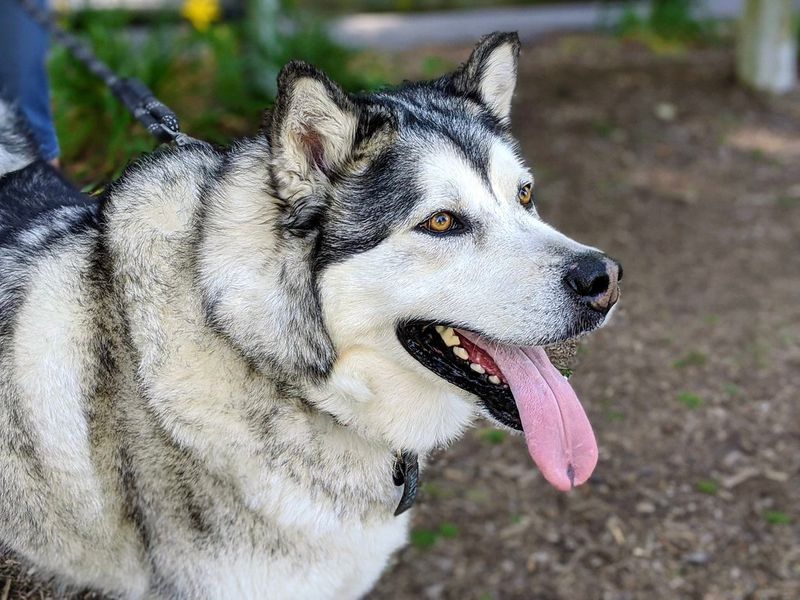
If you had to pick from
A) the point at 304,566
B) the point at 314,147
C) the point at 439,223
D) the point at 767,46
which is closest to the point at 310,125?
the point at 314,147

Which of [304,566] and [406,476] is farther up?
[406,476]

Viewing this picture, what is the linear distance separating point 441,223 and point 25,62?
2782mm

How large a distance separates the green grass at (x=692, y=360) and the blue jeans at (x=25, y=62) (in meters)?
3.52

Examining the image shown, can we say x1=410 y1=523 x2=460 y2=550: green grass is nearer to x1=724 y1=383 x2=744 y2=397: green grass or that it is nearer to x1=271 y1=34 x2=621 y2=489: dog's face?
x1=271 y1=34 x2=621 y2=489: dog's face

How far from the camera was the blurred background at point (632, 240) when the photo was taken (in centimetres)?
389

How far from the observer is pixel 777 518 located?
3.90 m

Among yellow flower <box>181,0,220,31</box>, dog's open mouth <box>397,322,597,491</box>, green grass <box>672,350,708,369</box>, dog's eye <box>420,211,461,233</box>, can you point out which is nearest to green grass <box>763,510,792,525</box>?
green grass <box>672,350,708,369</box>

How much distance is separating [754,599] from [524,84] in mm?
6081

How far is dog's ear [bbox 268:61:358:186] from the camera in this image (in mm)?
2123

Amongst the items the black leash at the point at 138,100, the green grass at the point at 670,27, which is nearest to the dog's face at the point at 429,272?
→ the black leash at the point at 138,100

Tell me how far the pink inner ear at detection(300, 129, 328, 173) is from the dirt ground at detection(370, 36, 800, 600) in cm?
225

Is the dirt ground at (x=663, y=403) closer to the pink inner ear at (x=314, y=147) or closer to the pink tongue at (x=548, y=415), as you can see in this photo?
the pink tongue at (x=548, y=415)

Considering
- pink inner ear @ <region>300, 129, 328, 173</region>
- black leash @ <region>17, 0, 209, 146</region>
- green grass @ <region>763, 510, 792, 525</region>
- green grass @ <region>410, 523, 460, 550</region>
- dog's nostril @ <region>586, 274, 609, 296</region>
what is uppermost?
pink inner ear @ <region>300, 129, 328, 173</region>

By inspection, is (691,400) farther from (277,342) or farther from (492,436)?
(277,342)
